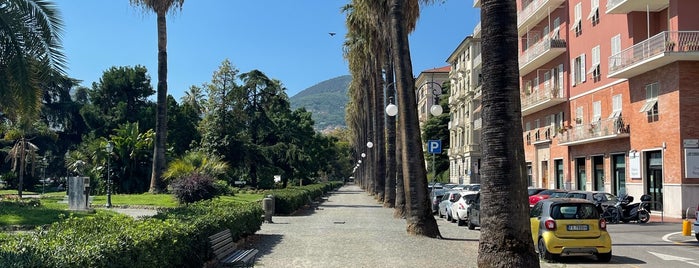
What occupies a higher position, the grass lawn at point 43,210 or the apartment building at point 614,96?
the apartment building at point 614,96

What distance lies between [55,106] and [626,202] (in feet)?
217

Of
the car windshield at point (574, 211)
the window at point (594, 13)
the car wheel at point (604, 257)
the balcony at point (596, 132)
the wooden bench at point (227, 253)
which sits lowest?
the car wheel at point (604, 257)

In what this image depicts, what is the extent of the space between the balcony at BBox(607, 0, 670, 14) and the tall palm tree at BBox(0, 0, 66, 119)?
81.3 ft

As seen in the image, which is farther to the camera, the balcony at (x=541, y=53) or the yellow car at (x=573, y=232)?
the balcony at (x=541, y=53)

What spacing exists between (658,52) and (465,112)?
139 ft

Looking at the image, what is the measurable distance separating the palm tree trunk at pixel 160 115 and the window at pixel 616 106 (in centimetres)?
2435

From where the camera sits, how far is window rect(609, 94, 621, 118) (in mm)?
33375

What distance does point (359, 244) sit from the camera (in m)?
15.3

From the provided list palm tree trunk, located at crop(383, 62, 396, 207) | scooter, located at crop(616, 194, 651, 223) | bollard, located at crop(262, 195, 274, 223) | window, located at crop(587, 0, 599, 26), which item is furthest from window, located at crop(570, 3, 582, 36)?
bollard, located at crop(262, 195, 274, 223)

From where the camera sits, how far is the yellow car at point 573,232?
1291 cm

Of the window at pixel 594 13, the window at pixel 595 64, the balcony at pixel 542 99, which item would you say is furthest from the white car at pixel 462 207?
the balcony at pixel 542 99

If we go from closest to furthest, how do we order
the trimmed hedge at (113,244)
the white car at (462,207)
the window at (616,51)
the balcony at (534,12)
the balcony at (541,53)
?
the trimmed hedge at (113,244)
the white car at (462,207)
the window at (616,51)
the balcony at (541,53)
the balcony at (534,12)

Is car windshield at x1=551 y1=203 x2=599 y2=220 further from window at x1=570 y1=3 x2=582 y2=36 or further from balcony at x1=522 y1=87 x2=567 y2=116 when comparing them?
balcony at x1=522 y1=87 x2=567 y2=116

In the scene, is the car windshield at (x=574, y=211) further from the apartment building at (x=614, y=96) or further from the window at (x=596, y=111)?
the window at (x=596, y=111)
